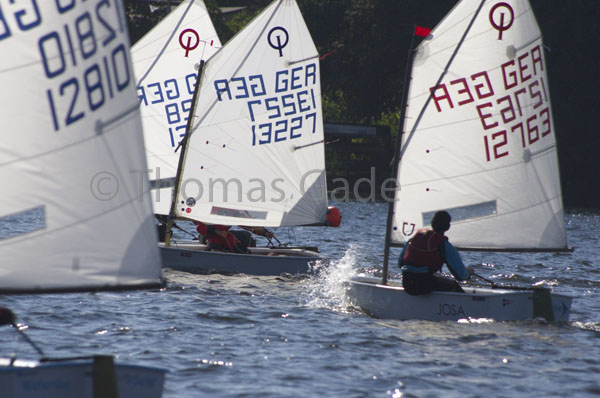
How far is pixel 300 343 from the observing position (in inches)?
467

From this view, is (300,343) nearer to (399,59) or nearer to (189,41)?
(189,41)

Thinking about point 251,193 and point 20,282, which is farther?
point 251,193

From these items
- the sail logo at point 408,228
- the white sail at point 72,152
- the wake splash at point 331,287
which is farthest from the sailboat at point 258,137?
the white sail at point 72,152

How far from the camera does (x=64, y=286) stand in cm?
718

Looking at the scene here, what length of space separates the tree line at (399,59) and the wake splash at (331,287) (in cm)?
2887

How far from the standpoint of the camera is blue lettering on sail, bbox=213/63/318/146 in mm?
20250

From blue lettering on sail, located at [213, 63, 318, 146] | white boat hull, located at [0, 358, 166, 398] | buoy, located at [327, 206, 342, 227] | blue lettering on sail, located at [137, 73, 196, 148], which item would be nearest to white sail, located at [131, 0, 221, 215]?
blue lettering on sail, located at [137, 73, 196, 148]

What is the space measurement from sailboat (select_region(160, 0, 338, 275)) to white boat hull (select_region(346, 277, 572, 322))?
5752 mm

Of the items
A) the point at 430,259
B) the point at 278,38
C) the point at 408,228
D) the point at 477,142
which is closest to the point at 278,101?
the point at 278,38

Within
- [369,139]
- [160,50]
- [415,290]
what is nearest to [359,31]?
[369,139]

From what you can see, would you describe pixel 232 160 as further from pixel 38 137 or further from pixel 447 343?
pixel 38 137

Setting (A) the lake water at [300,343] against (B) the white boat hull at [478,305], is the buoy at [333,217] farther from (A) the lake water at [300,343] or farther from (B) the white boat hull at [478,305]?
(B) the white boat hull at [478,305]

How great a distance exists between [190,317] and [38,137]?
22.5ft

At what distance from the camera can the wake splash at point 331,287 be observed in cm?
1527
